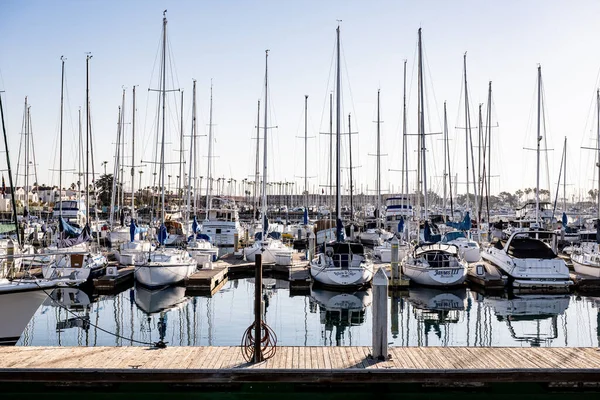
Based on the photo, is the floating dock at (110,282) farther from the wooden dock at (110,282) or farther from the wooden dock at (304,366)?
the wooden dock at (304,366)

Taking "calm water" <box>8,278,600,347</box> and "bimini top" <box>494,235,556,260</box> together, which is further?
"bimini top" <box>494,235,556,260</box>

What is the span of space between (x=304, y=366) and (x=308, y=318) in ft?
33.8

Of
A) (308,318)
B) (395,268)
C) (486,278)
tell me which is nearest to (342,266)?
(395,268)

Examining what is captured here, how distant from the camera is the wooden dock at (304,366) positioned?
1130 centimetres

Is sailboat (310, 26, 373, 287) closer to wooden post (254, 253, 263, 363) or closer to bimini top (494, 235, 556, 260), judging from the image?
bimini top (494, 235, 556, 260)

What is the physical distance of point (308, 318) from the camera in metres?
21.9

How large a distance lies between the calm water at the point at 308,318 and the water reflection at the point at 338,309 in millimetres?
40

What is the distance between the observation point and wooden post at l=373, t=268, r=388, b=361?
11820 millimetres

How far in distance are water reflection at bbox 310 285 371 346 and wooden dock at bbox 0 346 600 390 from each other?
6.15 metres

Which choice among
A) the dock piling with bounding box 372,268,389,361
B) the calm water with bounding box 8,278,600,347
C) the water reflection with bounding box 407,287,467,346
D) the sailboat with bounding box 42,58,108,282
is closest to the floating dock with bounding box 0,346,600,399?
the dock piling with bounding box 372,268,389,361

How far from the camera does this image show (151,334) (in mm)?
19141
